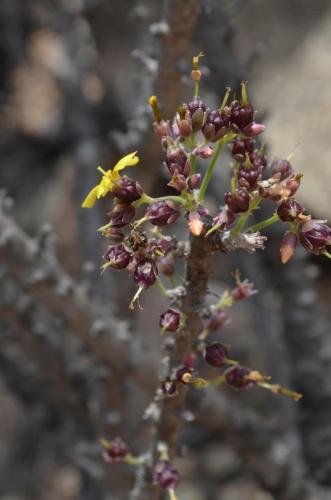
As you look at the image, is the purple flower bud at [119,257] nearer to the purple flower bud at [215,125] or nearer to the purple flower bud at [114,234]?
the purple flower bud at [114,234]

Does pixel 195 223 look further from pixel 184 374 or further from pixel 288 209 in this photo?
pixel 184 374

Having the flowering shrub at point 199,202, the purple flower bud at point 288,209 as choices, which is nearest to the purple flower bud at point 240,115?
the flowering shrub at point 199,202

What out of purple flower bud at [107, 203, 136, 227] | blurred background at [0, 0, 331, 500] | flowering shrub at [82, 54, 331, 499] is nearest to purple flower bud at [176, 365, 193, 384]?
flowering shrub at [82, 54, 331, 499]

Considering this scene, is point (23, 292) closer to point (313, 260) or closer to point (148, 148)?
point (148, 148)

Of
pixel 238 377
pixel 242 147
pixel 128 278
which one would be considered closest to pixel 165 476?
pixel 238 377

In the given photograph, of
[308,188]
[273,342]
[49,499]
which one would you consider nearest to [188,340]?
[273,342]

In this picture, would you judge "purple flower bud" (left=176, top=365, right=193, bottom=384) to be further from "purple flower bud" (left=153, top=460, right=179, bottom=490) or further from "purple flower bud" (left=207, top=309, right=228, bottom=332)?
"purple flower bud" (left=153, top=460, right=179, bottom=490)
